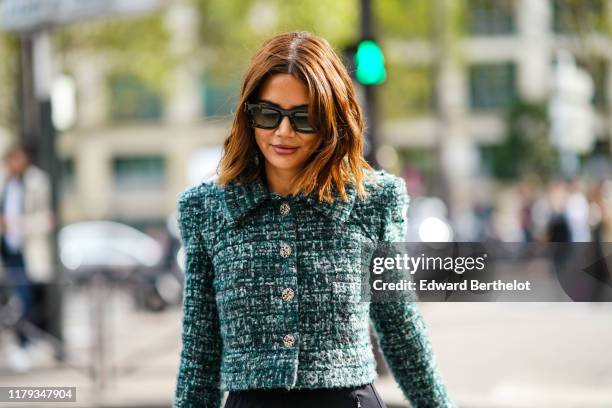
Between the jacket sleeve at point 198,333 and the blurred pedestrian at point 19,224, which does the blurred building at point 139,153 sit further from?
the jacket sleeve at point 198,333

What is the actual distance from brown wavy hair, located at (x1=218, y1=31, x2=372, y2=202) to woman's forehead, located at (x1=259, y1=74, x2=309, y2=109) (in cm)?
1

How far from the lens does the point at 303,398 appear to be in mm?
2410

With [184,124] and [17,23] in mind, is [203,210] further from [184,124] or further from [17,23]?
[184,124]

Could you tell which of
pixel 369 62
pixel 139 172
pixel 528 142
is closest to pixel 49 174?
pixel 369 62

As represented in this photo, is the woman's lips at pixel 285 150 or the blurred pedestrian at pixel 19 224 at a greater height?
the blurred pedestrian at pixel 19 224

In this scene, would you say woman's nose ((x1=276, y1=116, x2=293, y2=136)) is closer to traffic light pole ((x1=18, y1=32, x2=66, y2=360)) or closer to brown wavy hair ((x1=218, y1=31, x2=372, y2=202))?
brown wavy hair ((x1=218, y1=31, x2=372, y2=202))

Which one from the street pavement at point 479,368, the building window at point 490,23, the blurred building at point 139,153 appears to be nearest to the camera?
the street pavement at point 479,368

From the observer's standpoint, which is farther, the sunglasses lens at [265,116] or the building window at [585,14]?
the building window at [585,14]

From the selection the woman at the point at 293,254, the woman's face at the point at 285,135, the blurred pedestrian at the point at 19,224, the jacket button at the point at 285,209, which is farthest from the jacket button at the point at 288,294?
the blurred pedestrian at the point at 19,224

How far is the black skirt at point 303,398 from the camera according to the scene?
7.89 ft

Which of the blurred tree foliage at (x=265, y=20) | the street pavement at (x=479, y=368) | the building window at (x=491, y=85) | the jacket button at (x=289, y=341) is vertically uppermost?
the building window at (x=491, y=85)

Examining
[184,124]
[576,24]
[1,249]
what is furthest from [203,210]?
[184,124]

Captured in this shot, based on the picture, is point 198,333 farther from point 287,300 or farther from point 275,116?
point 275,116

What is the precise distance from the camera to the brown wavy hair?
7.94ft
